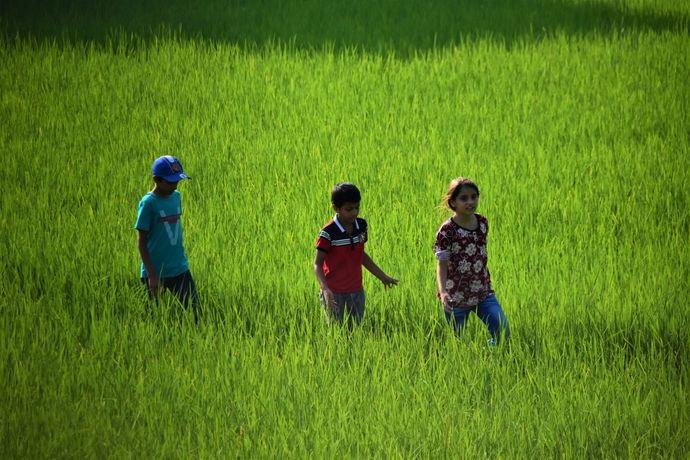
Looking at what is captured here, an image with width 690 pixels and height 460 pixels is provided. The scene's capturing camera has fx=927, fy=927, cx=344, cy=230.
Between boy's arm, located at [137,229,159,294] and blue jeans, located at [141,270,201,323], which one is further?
blue jeans, located at [141,270,201,323]

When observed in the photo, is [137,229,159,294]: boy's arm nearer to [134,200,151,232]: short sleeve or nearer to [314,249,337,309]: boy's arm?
[134,200,151,232]: short sleeve

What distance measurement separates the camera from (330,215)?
6.46 metres

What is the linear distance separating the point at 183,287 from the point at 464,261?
1452 millimetres

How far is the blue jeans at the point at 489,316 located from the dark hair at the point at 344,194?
715 millimetres

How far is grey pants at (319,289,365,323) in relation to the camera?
14.2 ft

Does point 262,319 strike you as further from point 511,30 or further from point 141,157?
point 511,30

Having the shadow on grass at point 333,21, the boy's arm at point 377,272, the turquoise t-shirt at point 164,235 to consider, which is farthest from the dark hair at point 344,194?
the shadow on grass at point 333,21

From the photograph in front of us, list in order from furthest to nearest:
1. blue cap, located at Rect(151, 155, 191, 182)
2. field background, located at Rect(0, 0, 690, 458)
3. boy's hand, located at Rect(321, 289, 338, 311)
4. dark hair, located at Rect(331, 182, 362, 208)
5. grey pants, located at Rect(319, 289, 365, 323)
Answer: blue cap, located at Rect(151, 155, 191, 182)
grey pants, located at Rect(319, 289, 365, 323)
boy's hand, located at Rect(321, 289, 338, 311)
dark hair, located at Rect(331, 182, 362, 208)
field background, located at Rect(0, 0, 690, 458)

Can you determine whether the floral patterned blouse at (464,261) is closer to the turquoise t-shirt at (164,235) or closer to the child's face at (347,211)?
the child's face at (347,211)

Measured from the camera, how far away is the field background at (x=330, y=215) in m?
3.67

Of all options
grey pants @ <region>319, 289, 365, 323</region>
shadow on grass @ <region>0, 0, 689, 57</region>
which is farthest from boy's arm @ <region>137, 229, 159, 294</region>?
shadow on grass @ <region>0, 0, 689, 57</region>

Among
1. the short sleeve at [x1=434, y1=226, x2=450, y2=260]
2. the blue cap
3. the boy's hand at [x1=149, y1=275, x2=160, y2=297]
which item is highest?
the blue cap

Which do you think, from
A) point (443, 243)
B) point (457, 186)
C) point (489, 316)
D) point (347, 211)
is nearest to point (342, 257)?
point (347, 211)

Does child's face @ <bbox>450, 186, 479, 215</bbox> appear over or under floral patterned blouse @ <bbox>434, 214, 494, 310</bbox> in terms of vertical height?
over
